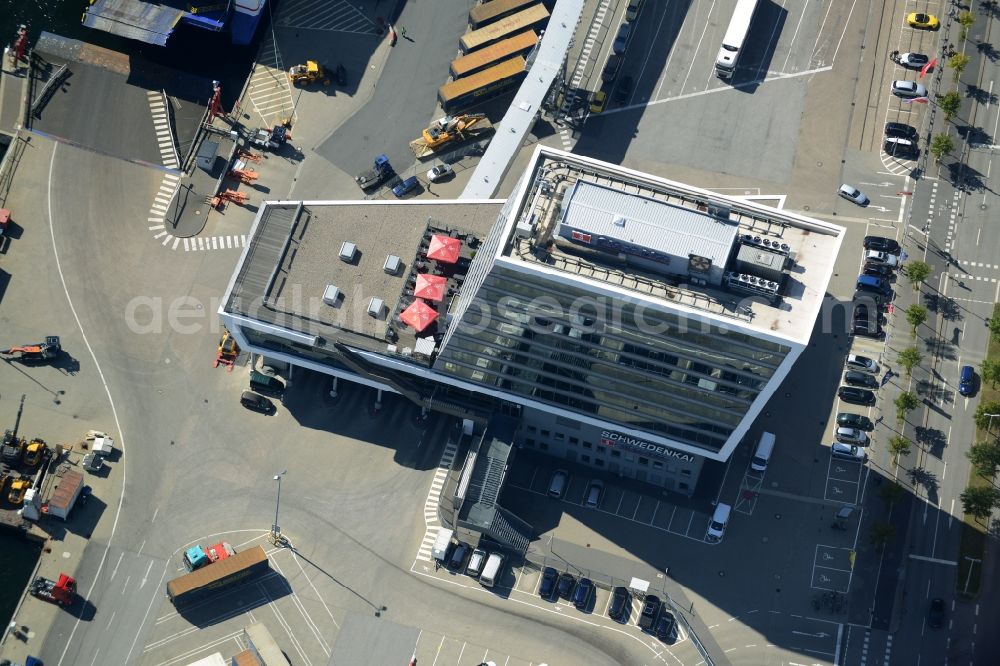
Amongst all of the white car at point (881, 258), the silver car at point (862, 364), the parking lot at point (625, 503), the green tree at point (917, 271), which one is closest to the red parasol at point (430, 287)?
the parking lot at point (625, 503)

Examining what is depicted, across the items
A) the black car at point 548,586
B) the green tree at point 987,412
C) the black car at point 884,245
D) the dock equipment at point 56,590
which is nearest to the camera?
the dock equipment at point 56,590

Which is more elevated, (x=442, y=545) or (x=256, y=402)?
(x=256, y=402)

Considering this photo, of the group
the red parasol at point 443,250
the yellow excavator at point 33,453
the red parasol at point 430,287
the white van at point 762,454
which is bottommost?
the yellow excavator at point 33,453

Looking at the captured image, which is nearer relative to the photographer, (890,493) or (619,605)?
(619,605)

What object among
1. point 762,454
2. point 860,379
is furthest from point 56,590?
point 860,379

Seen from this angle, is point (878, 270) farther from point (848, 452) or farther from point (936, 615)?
point (936, 615)

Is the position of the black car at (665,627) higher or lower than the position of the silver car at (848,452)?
lower

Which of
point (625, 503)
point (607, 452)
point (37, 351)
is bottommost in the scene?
point (37, 351)

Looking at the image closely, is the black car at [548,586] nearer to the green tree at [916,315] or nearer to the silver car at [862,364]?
the silver car at [862,364]
